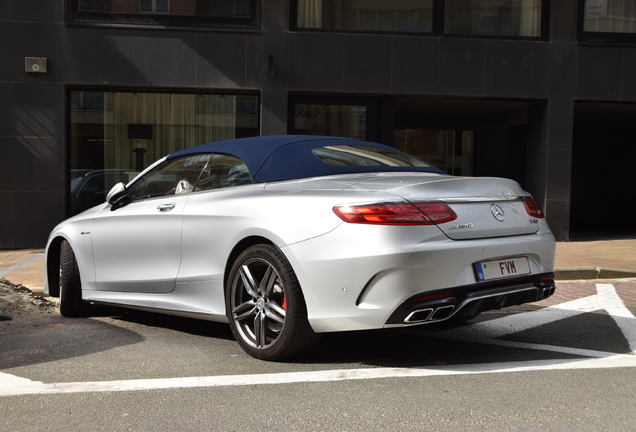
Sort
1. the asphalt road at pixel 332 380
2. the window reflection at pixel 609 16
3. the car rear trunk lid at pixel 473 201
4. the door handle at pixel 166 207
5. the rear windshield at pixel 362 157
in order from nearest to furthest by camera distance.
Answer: the asphalt road at pixel 332 380, the car rear trunk lid at pixel 473 201, the rear windshield at pixel 362 157, the door handle at pixel 166 207, the window reflection at pixel 609 16

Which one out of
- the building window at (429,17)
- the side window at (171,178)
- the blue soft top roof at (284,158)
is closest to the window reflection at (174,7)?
the building window at (429,17)

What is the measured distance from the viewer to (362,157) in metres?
4.88

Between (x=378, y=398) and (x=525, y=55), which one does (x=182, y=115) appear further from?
(x=378, y=398)

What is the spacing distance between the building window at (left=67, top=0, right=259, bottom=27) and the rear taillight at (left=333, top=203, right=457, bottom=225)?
8.96m

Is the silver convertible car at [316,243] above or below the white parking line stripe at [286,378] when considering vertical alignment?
above

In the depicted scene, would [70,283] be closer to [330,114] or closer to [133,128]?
[133,128]

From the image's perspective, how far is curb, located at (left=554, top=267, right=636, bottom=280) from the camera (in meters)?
8.57

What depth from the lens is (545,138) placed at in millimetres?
12844

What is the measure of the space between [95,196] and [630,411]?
10623mm

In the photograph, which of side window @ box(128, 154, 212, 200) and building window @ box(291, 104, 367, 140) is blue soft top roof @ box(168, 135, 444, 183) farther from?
building window @ box(291, 104, 367, 140)

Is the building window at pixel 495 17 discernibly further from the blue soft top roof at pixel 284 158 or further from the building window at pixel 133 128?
the blue soft top roof at pixel 284 158

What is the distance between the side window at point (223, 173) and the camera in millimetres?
4781

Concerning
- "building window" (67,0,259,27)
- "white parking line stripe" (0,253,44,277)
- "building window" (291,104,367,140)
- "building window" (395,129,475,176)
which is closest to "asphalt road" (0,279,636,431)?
"white parking line stripe" (0,253,44,277)

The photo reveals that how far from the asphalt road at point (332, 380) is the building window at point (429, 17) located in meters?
7.98
